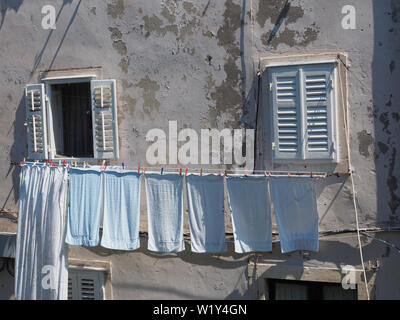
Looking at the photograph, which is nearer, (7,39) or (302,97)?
(302,97)

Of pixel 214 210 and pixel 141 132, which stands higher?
pixel 141 132

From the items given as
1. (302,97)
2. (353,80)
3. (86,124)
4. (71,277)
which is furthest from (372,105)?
(71,277)

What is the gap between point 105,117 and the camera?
8234 millimetres

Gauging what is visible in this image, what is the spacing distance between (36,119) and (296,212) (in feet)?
14.0

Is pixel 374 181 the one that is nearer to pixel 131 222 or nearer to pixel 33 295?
pixel 131 222

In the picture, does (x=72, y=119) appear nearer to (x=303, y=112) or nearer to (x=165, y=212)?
(x=165, y=212)

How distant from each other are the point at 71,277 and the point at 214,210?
9.09 ft

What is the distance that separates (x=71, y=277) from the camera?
8688 mm

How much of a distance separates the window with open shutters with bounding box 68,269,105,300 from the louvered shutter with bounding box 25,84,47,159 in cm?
187

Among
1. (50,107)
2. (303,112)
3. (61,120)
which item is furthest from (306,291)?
(50,107)

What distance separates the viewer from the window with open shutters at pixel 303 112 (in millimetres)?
7160

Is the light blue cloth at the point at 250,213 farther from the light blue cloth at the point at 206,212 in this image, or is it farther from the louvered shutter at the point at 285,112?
the louvered shutter at the point at 285,112

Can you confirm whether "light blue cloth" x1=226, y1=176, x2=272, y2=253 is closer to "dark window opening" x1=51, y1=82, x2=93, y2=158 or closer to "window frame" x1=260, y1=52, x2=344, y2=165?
"window frame" x1=260, y1=52, x2=344, y2=165

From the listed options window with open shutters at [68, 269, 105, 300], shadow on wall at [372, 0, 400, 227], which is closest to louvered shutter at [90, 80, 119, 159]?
window with open shutters at [68, 269, 105, 300]
